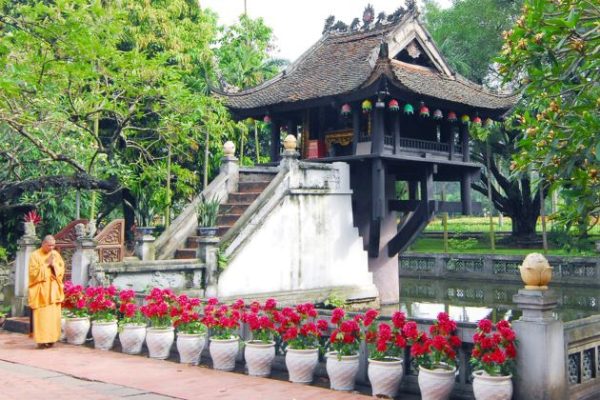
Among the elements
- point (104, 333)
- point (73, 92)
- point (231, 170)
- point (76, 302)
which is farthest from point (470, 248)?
point (104, 333)

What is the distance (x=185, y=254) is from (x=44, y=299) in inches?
189

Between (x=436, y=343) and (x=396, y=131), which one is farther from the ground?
(x=396, y=131)

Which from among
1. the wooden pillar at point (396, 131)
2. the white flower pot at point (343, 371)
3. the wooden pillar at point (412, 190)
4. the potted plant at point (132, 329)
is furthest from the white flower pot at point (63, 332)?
the wooden pillar at point (412, 190)

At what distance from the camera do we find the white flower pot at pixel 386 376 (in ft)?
24.3

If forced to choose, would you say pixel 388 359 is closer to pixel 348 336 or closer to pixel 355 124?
pixel 348 336

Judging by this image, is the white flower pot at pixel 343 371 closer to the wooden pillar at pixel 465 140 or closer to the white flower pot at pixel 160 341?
the white flower pot at pixel 160 341

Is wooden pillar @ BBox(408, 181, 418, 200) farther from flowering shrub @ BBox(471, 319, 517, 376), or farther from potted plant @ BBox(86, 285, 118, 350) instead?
flowering shrub @ BBox(471, 319, 517, 376)

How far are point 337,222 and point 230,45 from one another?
57.1 ft

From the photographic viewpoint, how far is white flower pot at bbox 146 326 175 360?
31.7 feet

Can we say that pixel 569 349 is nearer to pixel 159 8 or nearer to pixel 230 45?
pixel 159 8

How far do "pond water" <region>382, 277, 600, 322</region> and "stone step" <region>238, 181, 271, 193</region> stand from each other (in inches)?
198

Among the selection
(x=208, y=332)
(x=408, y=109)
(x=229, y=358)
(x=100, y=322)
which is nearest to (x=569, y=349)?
(x=229, y=358)

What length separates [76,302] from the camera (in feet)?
36.4

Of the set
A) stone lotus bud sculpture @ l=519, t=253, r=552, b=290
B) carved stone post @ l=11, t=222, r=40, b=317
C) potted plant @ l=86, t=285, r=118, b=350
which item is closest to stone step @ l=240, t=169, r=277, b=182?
carved stone post @ l=11, t=222, r=40, b=317
